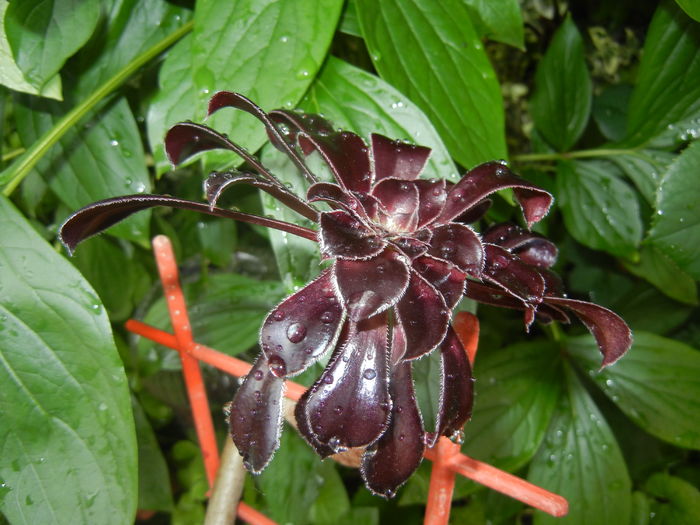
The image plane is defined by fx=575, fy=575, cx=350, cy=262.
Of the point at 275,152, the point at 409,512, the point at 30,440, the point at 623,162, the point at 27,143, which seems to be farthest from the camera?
the point at 409,512

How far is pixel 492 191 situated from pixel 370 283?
0.11m

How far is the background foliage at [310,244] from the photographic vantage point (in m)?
0.46

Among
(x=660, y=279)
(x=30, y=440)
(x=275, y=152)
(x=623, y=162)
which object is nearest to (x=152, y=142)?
(x=275, y=152)

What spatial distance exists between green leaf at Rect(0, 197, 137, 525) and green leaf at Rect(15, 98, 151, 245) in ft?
0.61

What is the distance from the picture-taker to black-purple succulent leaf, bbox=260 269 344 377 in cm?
32

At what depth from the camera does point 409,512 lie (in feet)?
3.19

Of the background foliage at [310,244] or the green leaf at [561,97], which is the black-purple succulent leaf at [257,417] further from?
the green leaf at [561,97]

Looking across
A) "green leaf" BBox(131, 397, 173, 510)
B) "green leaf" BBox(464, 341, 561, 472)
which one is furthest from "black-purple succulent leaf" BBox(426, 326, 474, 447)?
"green leaf" BBox(131, 397, 173, 510)

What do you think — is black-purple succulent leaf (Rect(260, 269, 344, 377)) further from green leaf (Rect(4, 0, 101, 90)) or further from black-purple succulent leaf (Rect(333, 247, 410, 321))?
green leaf (Rect(4, 0, 101, 90))

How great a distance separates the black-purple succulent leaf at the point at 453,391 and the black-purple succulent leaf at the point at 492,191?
0.08 meters

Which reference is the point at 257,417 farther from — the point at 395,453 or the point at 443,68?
the point at 443,68

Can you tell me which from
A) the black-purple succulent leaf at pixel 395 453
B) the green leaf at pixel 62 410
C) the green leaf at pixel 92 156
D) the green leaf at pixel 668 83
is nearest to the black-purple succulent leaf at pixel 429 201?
the black-purple succulent leaf at pixel 395 453

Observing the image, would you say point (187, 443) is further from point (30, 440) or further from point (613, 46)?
point (613, 46)

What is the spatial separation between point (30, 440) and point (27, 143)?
40 centimetres
